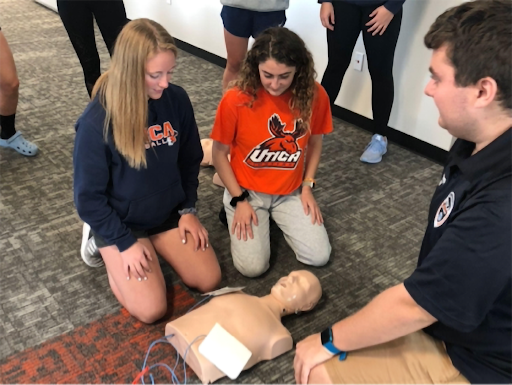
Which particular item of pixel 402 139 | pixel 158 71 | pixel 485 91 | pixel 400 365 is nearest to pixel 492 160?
pixel 485 91

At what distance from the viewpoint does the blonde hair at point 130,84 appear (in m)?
1.21

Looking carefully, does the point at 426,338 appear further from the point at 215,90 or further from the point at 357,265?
the point at 215,90

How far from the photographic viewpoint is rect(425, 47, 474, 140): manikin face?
0.81 m

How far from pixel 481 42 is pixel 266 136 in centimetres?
90

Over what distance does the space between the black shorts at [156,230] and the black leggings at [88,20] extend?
912 mm

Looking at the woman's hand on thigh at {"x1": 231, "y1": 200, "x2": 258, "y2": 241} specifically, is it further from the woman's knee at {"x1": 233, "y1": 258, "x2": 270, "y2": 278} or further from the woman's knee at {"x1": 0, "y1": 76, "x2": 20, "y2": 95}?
the woman's knee at {"x1": 0, "y1": 76, "x2": 20, "y2": 95}

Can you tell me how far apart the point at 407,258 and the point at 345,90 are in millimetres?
1250

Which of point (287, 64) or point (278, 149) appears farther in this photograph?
point (278, 149)

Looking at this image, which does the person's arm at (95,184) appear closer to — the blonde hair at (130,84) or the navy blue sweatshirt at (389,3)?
the blonde hair at (130,84)

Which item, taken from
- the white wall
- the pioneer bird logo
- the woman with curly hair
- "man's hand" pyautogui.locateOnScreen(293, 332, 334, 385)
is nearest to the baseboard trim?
the white wall

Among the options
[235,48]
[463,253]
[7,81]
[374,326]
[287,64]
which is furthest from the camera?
[235,48]

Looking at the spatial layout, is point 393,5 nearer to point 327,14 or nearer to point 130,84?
point 327,14

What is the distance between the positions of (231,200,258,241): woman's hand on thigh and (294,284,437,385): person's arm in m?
0.62

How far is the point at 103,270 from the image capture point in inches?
62.4
